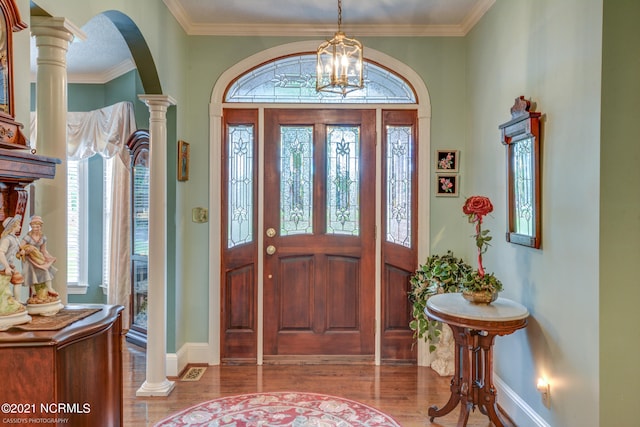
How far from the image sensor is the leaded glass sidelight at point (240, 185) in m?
3.48

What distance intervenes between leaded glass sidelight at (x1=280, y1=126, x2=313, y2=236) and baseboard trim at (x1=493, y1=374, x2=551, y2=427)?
6.04 feet

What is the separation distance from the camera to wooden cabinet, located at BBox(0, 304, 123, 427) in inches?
42.0

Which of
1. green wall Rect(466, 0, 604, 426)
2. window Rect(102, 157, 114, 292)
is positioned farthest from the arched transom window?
window Rect(102, 157, 114, 292)

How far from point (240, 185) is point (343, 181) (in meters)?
0.89

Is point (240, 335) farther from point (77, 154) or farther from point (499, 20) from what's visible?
point (499, 20)

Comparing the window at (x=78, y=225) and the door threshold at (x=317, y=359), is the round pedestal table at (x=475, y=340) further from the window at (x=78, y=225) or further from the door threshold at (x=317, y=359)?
the window at (x=78, y=225)

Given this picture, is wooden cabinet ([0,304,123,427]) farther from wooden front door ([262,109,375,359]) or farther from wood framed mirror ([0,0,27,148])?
wooden front door ([262,109,375,359])

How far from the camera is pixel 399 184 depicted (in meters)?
3.49

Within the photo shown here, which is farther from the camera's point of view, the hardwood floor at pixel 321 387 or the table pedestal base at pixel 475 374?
the hardwood floor at pixel 321 387

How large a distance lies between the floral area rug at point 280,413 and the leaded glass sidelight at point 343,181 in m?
1.36

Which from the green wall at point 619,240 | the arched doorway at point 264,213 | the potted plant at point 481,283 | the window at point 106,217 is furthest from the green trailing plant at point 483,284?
the window at point 106,217

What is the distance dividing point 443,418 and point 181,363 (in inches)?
80.5

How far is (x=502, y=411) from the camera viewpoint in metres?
2.65

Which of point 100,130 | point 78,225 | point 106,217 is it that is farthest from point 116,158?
point 78,225
